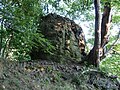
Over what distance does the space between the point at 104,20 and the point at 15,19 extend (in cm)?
419

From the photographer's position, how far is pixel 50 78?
18.1 ft

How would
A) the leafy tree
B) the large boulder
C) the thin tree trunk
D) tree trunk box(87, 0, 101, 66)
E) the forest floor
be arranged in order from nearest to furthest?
the forest floor, the leafy tree, tree trunk box(87, 0, 101, 66), the large boulder, the thin tree trunk

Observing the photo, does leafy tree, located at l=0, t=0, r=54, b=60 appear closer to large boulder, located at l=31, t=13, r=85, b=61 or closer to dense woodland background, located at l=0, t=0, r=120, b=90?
dense woodland background, located at l=0, t=0, r=120, b=90

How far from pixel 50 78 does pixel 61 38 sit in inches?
103

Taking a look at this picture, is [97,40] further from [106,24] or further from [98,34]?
[106,24]

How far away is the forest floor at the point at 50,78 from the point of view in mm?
4546

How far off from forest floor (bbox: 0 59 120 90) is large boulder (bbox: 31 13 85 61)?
3.50ft

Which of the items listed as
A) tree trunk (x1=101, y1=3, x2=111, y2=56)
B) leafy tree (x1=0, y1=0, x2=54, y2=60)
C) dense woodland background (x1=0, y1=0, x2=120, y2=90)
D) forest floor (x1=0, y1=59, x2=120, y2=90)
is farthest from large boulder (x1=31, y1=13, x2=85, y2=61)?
leafy tree (x1=0, y1=0, x2=54, y2=60)

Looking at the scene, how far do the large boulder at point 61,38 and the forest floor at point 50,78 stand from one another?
3.50 ft

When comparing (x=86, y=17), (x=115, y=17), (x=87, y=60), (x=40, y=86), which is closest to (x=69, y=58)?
(x=87, y=60)

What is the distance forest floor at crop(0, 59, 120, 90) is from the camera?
4.55 m

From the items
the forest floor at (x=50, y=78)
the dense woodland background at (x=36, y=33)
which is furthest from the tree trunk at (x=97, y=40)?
the forest floor at (x=50, y=78)

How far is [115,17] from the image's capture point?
35.7ft

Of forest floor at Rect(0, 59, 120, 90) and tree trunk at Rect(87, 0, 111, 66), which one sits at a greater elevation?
tree trunk at Rect(87, 0, 111, 66)
